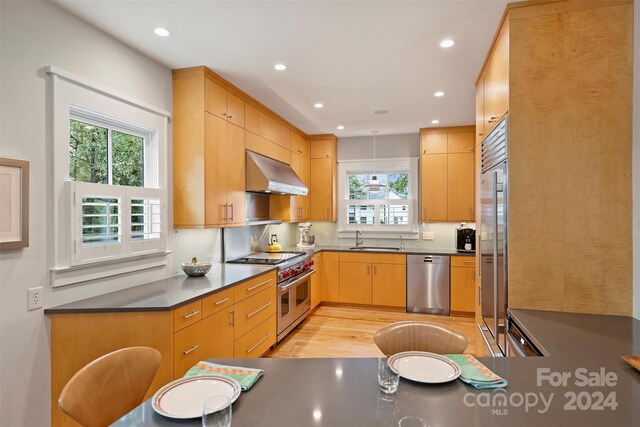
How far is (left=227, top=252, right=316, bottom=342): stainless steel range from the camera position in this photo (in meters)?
3.77

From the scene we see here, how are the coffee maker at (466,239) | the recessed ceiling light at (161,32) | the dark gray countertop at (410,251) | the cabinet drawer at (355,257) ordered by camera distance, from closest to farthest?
the recessed ceiling light at (161,32), the dark gray countertop at (410,251), the coffee maker at (466,239), the cabinet drawer at (355,257)

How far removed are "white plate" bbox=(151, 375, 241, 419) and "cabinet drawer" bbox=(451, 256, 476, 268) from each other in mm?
4230

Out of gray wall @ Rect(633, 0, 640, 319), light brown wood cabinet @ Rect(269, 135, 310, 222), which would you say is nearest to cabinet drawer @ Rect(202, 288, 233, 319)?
light brown wood cabinet @ Rect(269, 135, 310, 222)

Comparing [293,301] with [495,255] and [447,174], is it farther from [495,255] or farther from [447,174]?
[447,174]

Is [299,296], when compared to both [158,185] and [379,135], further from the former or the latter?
[379,135]

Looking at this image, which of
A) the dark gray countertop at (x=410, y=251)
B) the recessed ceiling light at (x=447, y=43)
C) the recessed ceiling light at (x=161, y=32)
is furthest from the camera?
the dark gray countertop at (x=410, y=251)

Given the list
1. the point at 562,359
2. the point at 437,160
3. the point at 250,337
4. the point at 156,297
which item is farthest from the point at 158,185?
the point at 437,160

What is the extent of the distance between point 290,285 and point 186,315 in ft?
5.77

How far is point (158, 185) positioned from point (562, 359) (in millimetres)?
2858

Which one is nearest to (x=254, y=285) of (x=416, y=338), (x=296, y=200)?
(x=416, y=338)

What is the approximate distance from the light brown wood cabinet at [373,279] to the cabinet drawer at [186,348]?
3.09 meters

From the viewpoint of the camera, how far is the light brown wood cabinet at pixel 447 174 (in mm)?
5102

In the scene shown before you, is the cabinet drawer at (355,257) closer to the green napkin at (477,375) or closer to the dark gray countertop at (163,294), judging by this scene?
the dark gray countertop at (163,294)

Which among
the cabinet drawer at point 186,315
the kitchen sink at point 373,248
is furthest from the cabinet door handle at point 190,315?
the kitchen sink at point 373,248
